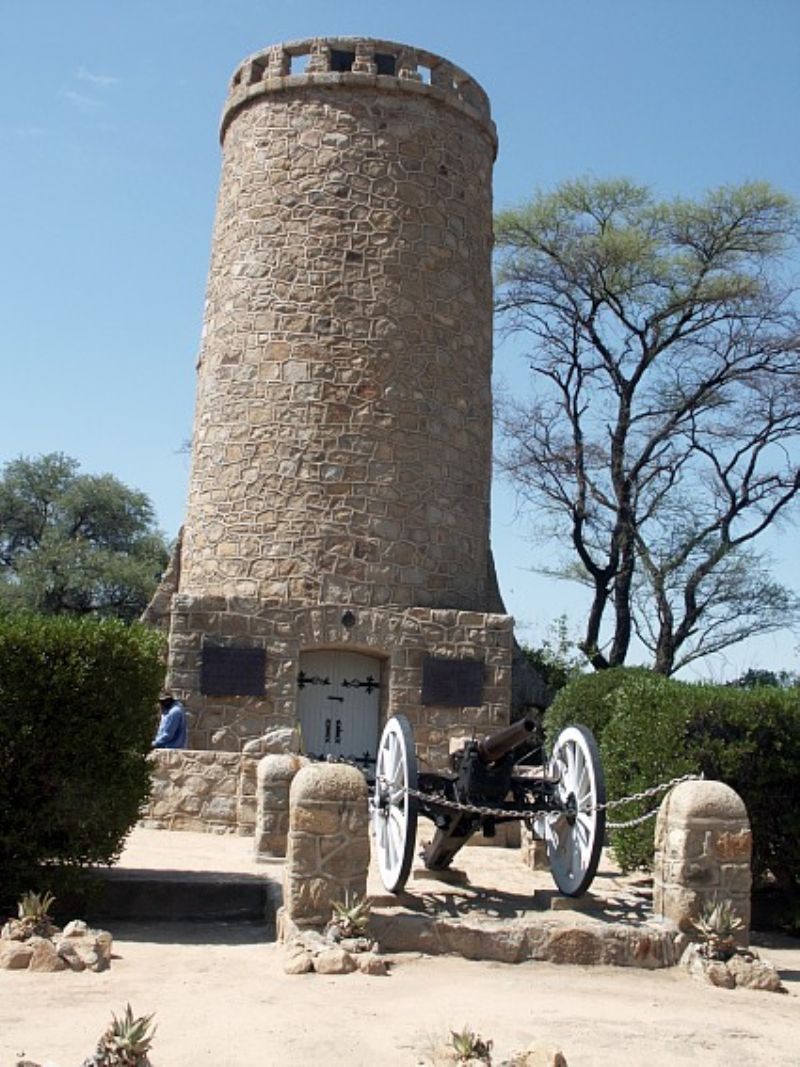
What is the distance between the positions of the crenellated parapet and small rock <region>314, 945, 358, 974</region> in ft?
42.1

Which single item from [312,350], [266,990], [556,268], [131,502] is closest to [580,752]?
[266,990]

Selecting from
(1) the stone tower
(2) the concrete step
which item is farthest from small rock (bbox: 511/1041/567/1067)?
(1) the stone tower

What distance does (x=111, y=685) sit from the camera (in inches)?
322

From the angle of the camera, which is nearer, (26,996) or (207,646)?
(26,996)

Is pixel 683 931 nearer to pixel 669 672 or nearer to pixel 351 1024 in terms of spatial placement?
pixel 351 1024

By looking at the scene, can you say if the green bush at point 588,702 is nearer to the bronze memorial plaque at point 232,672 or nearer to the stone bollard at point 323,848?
the bronze memorial plaque at point 232,672

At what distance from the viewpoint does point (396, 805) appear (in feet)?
26.2

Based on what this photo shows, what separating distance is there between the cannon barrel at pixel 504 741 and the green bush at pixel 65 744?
2.57m

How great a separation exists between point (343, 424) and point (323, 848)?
28.9ft

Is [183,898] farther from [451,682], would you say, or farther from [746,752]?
[451,682]

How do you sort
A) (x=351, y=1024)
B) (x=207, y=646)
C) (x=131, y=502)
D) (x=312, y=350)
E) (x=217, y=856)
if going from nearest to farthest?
(x=351, y=1024) < (x=217, y=856) < (x=207, y=646) < (x=312, y=350) < (x=131, y=502)

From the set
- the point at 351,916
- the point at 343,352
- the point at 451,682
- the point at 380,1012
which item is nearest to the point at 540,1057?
the point at 380,1012

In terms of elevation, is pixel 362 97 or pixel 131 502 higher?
pixel 362 97

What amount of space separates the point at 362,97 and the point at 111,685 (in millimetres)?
10839
